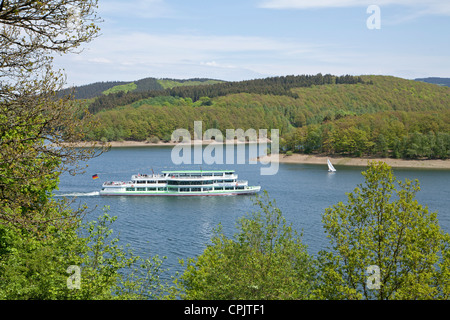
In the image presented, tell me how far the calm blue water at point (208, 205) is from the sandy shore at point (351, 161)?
292 inches

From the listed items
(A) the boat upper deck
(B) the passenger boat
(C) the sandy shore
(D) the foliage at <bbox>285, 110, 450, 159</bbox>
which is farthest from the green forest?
(A) the boat upper deck

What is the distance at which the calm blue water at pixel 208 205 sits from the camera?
34.4 m

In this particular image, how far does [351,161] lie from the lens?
3866 inches

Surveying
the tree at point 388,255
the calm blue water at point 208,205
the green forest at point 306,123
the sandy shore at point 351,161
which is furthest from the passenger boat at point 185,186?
the tree at point 388,255

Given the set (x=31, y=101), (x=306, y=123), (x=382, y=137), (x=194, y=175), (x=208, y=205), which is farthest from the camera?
(x=306, y=123)

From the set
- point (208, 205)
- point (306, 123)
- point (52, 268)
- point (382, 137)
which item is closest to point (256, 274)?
point (52, 268)

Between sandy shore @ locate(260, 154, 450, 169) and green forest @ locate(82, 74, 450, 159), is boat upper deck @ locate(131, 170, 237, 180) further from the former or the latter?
sandy shore @ locate(260, 154, 450, 169)

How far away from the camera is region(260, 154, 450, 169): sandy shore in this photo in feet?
296

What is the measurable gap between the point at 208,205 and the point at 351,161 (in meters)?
53.1

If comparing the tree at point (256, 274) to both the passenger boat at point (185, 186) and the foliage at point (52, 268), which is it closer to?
the foliage at point (52, 268)

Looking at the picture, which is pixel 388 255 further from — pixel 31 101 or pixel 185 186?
pixel 185 186

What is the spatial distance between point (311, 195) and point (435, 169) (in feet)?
132
